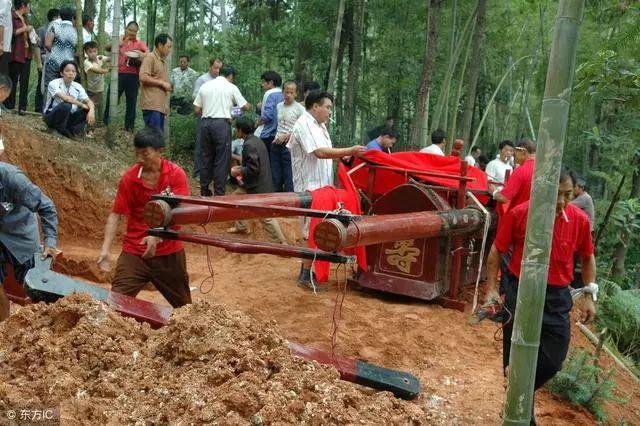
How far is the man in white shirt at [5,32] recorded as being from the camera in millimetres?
8289

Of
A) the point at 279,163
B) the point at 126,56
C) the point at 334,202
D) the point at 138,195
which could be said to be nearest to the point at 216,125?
the point at 279,163

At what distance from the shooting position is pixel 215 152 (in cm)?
946

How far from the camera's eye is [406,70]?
17.5 m

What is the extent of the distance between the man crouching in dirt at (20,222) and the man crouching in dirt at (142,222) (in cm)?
38

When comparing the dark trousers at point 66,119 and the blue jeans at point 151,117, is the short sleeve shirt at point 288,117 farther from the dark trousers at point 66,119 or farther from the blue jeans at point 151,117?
the dark trousers at point 66,119

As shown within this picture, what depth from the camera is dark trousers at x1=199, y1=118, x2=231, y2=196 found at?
9234mm

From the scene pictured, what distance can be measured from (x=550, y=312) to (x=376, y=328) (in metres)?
2.05

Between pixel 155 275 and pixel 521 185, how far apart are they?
3020 millimetres

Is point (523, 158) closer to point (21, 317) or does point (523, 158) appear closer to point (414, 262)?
point (414, 262)

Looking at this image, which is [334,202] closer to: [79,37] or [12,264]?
[12,264]

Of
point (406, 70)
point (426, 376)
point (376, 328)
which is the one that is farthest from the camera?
point (406, 70)

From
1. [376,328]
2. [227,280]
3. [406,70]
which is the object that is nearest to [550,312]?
[376,328]

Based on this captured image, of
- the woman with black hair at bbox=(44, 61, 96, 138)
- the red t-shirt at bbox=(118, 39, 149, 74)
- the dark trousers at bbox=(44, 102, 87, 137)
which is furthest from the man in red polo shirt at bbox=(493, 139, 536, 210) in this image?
the red t-shirt at bbox=(118, 39, 149, 74)

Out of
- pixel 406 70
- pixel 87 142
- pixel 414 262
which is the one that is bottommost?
pixel 414 262
